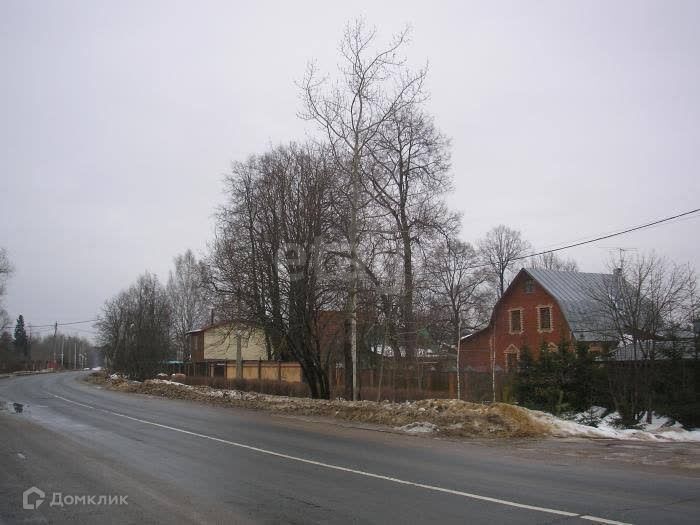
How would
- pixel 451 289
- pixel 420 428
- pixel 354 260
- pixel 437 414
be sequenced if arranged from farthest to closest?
pixel 451 289 → pixel 354 260 → pixel 437 414 → pixel 420 428

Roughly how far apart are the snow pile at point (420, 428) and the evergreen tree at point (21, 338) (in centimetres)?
12597

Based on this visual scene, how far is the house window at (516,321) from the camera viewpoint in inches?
1832

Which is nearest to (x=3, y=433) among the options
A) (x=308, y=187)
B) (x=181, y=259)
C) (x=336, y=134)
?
(x=308, y=187)

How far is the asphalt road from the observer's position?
705 centimetres

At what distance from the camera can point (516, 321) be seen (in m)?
47.0

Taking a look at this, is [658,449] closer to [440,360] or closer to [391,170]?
[440,360]

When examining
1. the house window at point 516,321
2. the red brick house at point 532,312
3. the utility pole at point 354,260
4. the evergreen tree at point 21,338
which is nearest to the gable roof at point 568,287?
the red brick house at point 532,312

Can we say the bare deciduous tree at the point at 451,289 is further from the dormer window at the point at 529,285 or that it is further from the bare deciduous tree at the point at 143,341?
the bare deciduous tree at the point at 143,341

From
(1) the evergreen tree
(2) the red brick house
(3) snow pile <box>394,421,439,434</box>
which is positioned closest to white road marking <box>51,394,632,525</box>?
(3) snow pile <box>394,421,439,434</box>

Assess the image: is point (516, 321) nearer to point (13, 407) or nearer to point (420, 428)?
point (420, 428)

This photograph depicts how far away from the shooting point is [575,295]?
43.8 metres

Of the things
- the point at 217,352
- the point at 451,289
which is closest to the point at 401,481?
the point at 451,289

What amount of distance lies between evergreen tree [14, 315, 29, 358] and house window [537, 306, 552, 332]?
111826 mm

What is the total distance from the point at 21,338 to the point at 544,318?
120m
